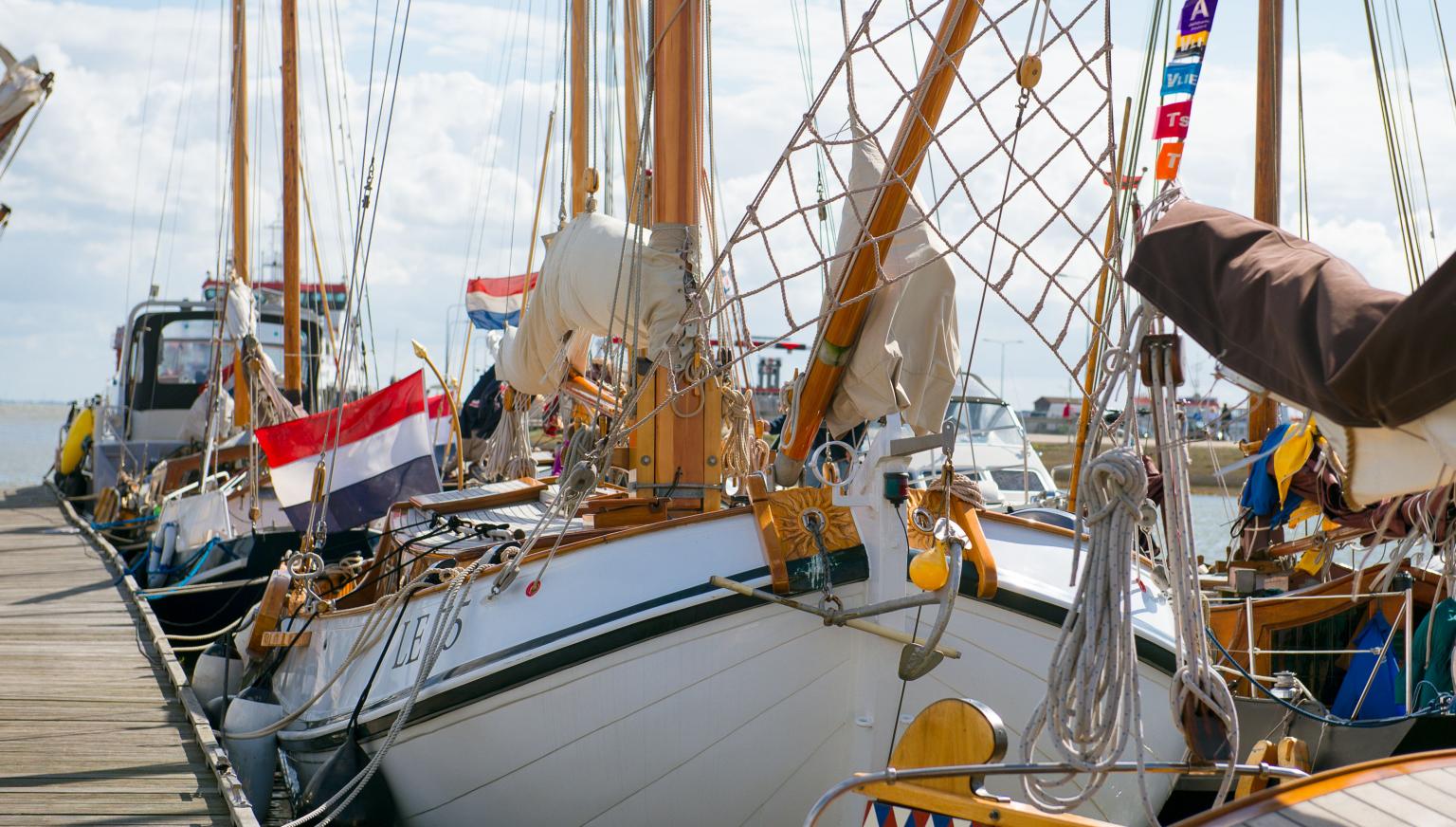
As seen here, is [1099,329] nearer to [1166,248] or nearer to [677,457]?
[1166,248]

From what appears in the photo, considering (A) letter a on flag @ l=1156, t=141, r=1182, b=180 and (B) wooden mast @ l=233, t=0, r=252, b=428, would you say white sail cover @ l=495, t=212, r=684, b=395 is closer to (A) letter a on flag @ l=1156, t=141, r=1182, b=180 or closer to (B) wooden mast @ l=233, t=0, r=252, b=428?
(A) letter a on flag @ l=1156, t=141, r=1182, b=180

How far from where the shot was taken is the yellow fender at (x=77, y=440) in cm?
2470

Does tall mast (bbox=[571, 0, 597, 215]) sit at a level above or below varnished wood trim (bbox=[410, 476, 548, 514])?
above

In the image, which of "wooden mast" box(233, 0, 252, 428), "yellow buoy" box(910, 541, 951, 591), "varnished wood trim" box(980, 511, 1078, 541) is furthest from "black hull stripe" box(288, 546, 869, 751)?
"wooden mast" box(233, 0, 252, 428)

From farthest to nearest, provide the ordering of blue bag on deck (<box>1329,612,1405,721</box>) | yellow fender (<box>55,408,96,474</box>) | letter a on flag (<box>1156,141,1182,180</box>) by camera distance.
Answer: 1. yellow fender (<box>55,408,96,474</box>)
2. letter a on flag (<box>1156,141,1182,180</box>)
3. blue bag on deck (<box>1329,612,1405,721</box>)

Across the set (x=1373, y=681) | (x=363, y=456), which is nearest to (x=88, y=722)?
(x=363, y=456)

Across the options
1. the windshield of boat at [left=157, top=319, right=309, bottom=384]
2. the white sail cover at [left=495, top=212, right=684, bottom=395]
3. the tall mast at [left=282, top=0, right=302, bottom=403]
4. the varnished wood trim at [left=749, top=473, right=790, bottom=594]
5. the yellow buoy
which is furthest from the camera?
the windshield of boat at [left=157, top=319, right=309, bottom=384]

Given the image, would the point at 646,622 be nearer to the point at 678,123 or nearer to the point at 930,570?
the point at 930,570

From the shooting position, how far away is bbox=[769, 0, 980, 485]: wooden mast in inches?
217

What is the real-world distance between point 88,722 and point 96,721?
0.14 ft

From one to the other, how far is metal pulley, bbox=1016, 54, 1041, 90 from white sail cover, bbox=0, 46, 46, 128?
548 cm

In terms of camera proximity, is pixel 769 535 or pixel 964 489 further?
pixel 964 489

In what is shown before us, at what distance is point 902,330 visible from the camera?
608 cm

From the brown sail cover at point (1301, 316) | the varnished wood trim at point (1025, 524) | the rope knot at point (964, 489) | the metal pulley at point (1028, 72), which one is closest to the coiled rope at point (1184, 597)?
the brown sail cover at point (1301, 316)
